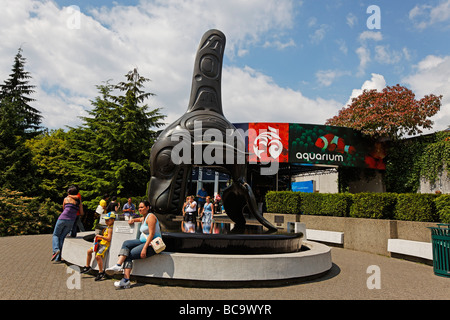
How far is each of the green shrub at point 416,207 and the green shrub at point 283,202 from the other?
4.47 metres

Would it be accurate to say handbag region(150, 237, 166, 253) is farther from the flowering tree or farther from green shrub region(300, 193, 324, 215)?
the flowering tree

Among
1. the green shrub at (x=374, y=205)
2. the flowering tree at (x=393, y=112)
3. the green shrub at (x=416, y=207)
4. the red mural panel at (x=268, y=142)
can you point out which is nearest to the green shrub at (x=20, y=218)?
the red mural panel at (x=268, y=142)

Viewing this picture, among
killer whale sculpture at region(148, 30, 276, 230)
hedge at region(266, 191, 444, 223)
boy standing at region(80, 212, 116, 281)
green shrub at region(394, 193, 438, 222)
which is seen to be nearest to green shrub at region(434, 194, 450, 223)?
hedge at region(266, 191, 444, 223)

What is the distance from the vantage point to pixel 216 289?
5203mm

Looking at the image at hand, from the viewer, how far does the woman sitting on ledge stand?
5023 mm

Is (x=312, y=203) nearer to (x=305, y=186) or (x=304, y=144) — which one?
(x=304, y=144)

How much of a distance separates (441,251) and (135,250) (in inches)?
260

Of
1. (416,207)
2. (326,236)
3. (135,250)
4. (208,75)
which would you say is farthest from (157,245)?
(326,236)

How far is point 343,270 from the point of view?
7262 mm

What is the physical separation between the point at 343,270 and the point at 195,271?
3.99 m

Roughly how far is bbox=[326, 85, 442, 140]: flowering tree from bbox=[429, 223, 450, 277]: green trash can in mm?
14744

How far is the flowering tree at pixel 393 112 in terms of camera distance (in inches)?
778

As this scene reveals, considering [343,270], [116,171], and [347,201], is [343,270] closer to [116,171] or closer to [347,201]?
[347,201]
